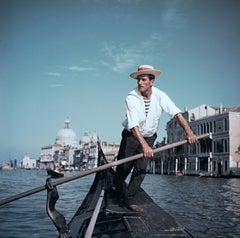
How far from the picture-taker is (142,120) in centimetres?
234

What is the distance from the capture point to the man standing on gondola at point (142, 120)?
2.22m

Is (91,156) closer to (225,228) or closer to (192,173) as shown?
(192,173)

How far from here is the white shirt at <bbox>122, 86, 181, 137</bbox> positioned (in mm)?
2261

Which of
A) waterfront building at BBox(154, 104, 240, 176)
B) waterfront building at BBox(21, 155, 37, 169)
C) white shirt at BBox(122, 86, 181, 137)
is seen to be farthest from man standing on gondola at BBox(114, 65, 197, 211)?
waterfront building at BBox(21, 155, 37, 169)

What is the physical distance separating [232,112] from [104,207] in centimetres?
2305

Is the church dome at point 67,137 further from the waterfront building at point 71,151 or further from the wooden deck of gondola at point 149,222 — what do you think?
the wooden deck of gondola at point 149,222

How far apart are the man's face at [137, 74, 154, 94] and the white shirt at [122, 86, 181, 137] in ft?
0.17

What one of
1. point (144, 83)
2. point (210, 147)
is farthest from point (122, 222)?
point (210, 147)

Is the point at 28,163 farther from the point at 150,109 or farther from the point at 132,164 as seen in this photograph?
the point at 150,109

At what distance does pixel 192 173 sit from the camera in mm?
28234

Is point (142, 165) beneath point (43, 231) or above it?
above

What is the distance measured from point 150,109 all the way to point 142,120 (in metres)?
0.10

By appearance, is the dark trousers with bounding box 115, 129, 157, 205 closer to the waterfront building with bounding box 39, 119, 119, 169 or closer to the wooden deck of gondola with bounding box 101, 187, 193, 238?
the wooden deck of gondola with bounding box 101, 187, 193, 238

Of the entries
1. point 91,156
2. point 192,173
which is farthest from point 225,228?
point 91,156
